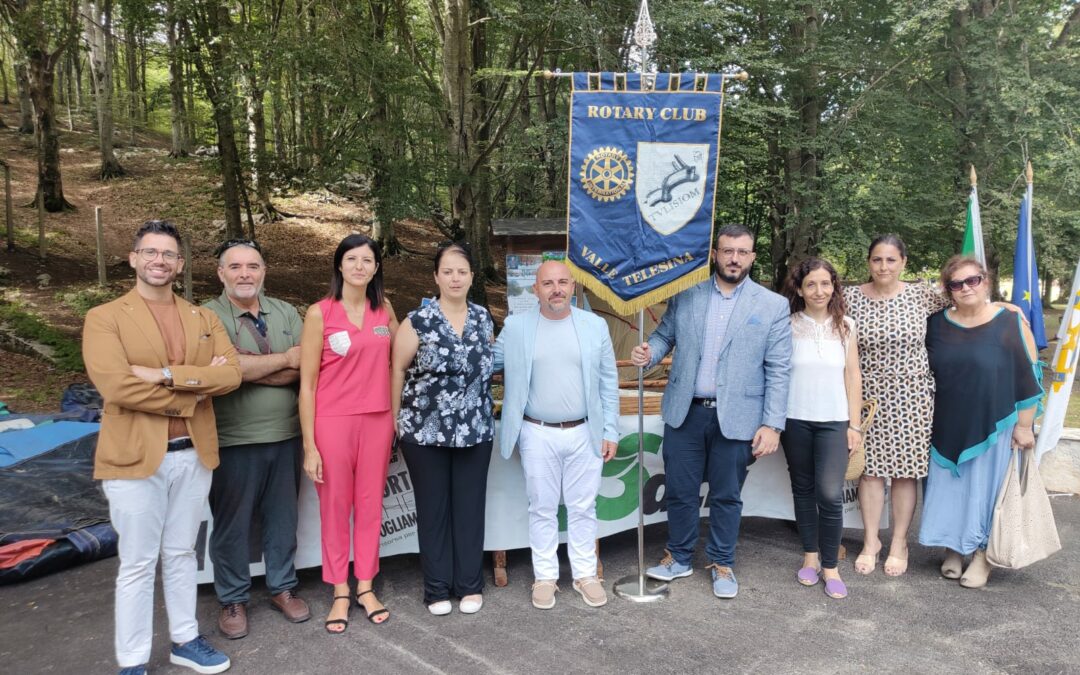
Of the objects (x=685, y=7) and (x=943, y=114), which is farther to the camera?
(x=943, y=114)

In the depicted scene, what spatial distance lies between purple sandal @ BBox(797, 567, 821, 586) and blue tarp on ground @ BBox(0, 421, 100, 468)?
16.5 feet

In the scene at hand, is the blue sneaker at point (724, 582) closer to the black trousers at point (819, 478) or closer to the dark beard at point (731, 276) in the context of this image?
the black trousers at point (819, 478)

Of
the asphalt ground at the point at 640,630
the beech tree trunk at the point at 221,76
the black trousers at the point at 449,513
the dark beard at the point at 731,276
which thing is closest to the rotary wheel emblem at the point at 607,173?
the dark beard at the point at 731,276

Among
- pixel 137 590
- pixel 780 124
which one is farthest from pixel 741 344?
pixel 780 124

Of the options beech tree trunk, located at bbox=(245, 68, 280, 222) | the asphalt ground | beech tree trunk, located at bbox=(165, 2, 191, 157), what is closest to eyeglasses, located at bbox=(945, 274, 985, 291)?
the asphalt ground

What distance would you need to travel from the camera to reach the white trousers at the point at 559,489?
3.56 meters

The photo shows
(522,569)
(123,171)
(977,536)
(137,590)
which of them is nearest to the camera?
(137,590)

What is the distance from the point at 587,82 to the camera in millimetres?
3760

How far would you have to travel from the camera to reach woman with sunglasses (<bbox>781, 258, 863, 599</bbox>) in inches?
145

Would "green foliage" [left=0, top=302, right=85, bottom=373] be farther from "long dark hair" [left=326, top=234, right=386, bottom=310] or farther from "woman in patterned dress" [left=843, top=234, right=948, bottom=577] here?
"woman in patterned dress" [left=843, top=234, right=948, bottom=577]

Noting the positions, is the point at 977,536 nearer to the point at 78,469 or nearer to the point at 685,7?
the point at 78,469

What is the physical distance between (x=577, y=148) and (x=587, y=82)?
1.12 feet

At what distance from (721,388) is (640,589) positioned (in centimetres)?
114

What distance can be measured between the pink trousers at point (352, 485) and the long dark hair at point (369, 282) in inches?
21.8
